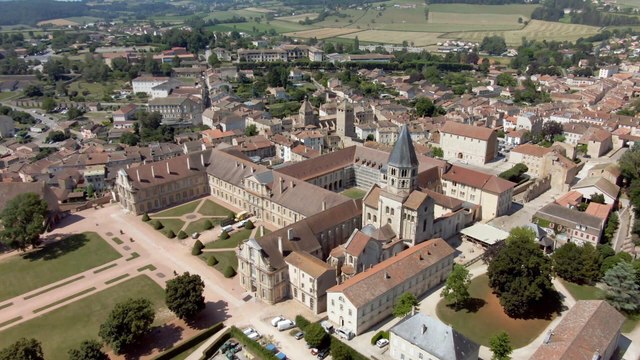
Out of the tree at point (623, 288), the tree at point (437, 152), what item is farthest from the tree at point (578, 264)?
the tree at point (437, 152)

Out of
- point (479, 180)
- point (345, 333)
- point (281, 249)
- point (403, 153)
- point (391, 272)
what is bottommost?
point (345, 333)

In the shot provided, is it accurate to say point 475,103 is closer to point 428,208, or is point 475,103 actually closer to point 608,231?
point 608,231

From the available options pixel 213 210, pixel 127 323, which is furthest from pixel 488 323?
pixel 213 210

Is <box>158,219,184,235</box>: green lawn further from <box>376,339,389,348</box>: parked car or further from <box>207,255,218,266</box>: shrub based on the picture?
<box>376,339,389,348</box>: parked car

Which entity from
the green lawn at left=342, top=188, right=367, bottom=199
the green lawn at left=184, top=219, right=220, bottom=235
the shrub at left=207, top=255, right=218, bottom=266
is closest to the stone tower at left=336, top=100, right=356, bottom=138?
the green lawn at left=342, top=188, right=367, bottom=199

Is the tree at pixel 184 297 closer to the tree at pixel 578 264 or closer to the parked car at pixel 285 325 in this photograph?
the parked car at pixel 285 325

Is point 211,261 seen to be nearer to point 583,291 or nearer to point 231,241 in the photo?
point 231,241

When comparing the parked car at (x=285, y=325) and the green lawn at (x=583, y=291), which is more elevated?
the parked car at (x=285, y=325)

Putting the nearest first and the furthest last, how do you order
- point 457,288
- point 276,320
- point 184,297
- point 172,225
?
point 184,297
point 276,320
point 457,288
point 172,225
